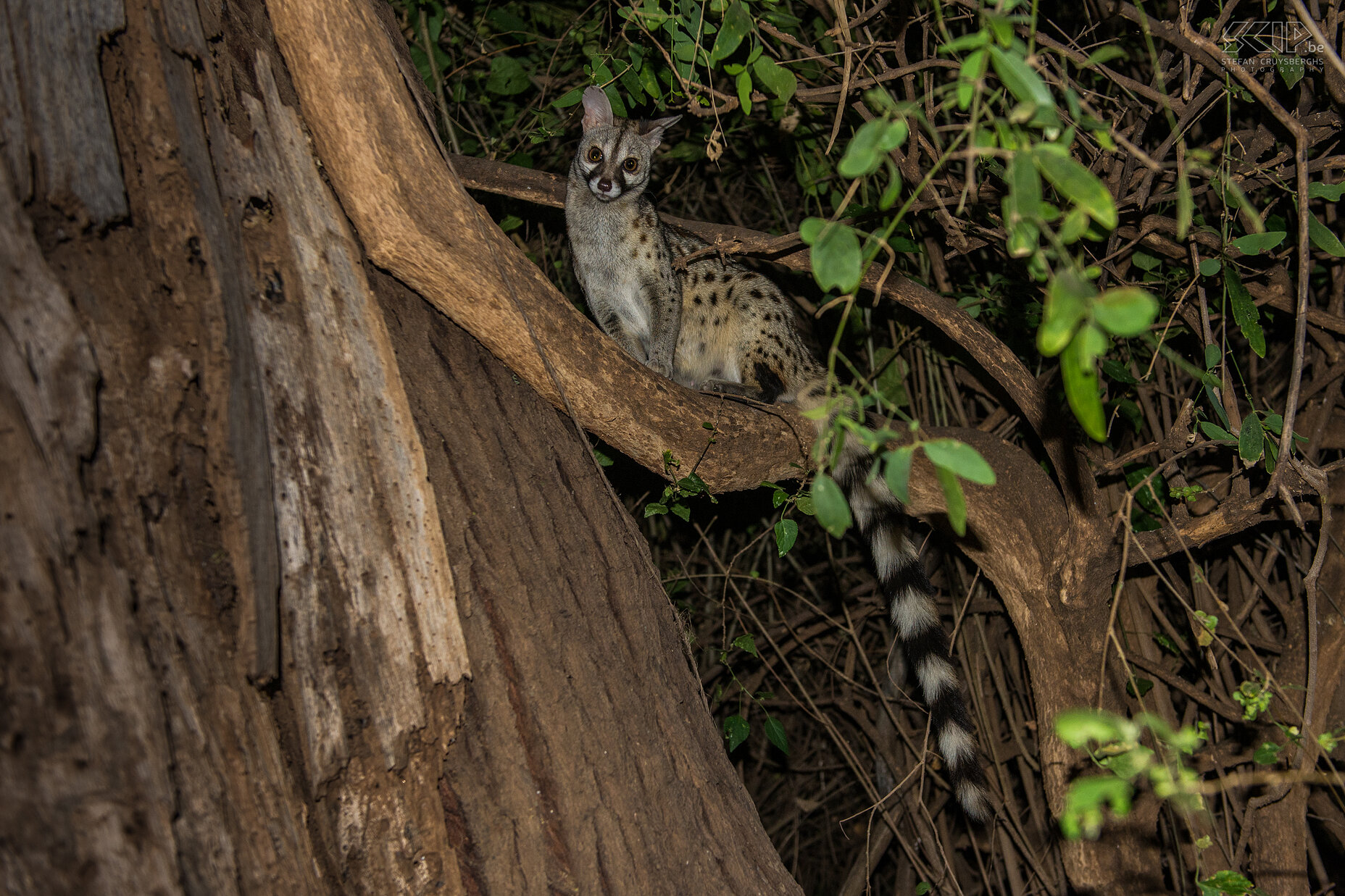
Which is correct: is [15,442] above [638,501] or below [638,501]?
above

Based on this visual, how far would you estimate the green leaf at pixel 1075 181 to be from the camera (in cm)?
99

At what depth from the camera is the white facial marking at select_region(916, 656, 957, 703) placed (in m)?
2.91

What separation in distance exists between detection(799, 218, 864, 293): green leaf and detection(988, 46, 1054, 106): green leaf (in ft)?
0.84

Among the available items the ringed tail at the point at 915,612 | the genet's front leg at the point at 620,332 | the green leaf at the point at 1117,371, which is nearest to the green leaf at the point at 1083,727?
the ringed tail at the point at 915,612

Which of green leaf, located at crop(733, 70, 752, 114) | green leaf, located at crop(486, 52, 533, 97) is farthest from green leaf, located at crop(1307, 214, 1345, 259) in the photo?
green leaf, located at crop(486, 52, 533, 97)

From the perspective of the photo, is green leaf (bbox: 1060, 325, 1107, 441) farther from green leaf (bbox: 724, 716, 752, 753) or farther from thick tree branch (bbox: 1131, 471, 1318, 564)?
green leaf (bbox: 724, 716, 752, 753)

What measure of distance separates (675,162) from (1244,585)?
3189 mm

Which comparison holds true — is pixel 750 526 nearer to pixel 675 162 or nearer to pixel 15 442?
pixel 675 162

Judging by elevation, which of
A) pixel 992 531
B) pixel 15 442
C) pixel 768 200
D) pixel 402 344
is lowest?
pixel 992 531

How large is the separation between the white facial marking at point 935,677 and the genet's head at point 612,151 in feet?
7.58

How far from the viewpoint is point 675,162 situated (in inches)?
176

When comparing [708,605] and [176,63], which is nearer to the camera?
[176,63]

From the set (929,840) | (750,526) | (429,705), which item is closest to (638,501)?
(750,526)

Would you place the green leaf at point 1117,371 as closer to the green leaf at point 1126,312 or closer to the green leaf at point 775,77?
the green leaf at point 775,77
